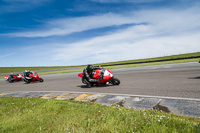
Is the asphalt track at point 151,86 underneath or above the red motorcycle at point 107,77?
underneath

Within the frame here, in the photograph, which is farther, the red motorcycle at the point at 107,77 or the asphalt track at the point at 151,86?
the red motorcycle at the point at 107,77

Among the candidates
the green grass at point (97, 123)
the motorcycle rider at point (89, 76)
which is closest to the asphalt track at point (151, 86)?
the motorcycle rider at point (89, 76)

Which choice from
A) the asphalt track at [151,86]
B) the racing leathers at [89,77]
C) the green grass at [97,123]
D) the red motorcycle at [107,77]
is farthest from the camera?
the racing leathers at [89,77]

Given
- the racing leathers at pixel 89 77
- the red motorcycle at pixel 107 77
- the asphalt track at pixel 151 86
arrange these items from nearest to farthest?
the asphalt track at pixel 151 86
the red motorcycle at pixel 107 77
the racing leathers at pixel 89 77

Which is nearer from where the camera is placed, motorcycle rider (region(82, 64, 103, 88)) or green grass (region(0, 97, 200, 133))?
green grass (region(0, 97, 200, 133))

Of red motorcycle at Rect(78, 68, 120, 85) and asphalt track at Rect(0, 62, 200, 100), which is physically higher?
red motorcycle at Rect(78, 68, 120, 85)

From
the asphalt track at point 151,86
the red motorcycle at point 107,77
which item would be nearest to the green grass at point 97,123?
the asphalt track at point 151,86

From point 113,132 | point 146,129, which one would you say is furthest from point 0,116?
point 146,129

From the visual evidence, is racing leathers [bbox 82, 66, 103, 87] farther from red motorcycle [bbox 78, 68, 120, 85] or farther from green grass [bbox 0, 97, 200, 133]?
green grass [bbox 0, 97, 200, 133]

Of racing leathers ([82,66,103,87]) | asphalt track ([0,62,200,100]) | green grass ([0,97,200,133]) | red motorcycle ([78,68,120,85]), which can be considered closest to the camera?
green grass ([0,97,200,133])

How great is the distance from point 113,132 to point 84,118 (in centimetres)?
110

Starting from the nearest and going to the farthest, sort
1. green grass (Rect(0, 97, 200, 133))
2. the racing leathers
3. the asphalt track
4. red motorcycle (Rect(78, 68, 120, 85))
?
green grass (Rect(0, 97, 200, 133)) → the asphalt track → red motorcycle (Rect(78, 68, 120, 85)) → the racing leathers

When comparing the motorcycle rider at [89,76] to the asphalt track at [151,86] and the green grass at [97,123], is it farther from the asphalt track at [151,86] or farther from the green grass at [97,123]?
the green grass at [97,123]

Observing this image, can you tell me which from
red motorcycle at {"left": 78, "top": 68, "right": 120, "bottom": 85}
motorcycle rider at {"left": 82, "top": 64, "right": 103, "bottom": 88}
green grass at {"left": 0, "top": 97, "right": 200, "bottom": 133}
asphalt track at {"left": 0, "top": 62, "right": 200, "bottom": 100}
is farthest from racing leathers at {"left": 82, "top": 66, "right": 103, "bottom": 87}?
green grass at {"left": 0, "top": 97, "right": 200, "bottom": 133}
